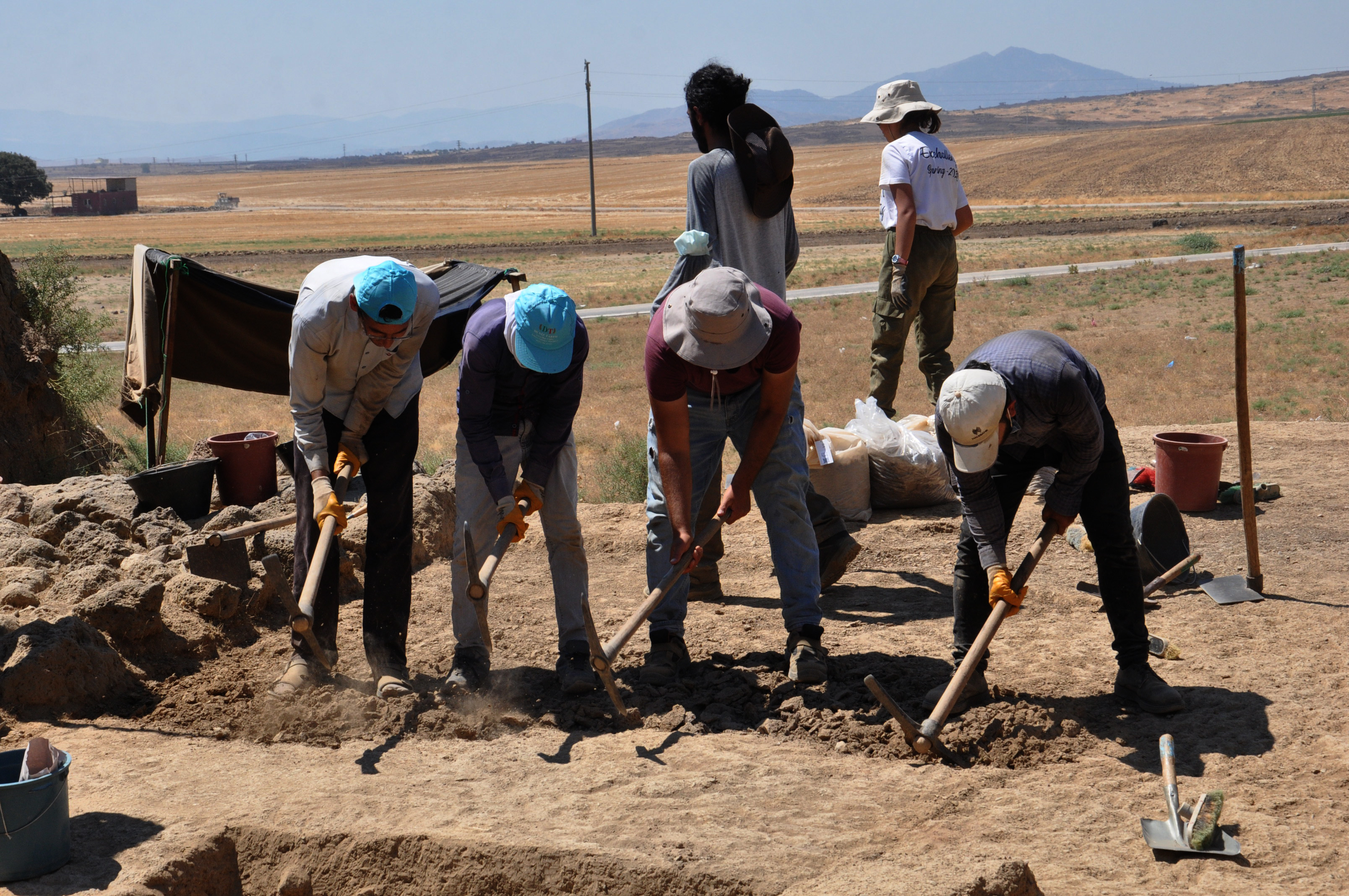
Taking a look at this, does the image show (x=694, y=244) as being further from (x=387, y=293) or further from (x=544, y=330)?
(x=387, y=293)

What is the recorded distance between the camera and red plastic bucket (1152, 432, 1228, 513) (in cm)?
560

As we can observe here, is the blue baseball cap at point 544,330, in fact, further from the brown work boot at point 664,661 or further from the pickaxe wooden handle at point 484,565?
the brown work boot at point 664,661

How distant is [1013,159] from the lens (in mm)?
66312

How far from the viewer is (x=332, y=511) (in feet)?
12.4

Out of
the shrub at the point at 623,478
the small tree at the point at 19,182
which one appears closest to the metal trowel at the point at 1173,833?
the shrub at the point at 623,478

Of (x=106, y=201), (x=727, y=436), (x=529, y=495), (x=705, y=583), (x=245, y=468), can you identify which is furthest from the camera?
(x=106, y=201)

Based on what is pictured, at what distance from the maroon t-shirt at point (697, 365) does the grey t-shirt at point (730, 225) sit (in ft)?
2.37

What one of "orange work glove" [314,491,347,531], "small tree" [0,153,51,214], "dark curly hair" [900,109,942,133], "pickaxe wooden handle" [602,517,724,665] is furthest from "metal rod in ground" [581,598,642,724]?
"small tree" [0,153,51,214]

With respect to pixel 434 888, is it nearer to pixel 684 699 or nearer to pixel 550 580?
pixel 684 699

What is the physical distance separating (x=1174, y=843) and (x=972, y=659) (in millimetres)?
799

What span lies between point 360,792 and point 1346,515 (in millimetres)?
5042

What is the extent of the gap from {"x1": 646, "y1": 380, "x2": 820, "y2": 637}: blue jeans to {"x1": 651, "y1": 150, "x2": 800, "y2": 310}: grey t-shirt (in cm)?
67

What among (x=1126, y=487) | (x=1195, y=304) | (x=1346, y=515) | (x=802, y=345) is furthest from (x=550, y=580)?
(x=1195, y=304)

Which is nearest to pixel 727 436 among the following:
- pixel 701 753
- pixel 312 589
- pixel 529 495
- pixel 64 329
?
pixel 529 495
